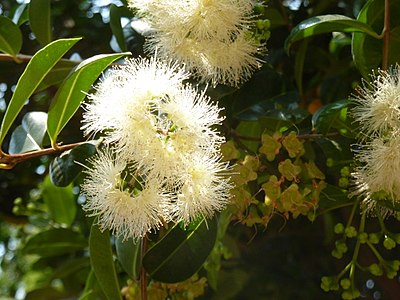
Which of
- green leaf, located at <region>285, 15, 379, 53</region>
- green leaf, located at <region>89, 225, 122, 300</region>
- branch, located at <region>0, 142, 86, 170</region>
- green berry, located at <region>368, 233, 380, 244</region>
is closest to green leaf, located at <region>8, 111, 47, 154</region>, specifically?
branch, located at <region>0, 142, 86, 170</region>

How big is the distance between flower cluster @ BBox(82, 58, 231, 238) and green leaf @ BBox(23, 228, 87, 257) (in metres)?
0.75

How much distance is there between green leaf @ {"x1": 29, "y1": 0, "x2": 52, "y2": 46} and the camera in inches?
49.7

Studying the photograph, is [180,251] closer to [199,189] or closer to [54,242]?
[199,189]

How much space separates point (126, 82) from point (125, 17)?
1.35ft

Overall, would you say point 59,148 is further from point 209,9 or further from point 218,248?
point 218,248

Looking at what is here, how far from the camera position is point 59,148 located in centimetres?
105

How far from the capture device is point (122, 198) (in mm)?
922

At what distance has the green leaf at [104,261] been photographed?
1086mm

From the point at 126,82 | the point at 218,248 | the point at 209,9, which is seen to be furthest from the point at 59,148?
the point at 218,248

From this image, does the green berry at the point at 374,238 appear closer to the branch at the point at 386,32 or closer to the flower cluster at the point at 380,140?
the flower cluster at the point at 380,140

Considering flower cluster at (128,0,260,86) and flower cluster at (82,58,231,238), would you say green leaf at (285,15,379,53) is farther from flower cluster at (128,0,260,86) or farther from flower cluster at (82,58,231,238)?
flower cluster at (82,58,231,238)

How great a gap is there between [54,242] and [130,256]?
1.65 feet

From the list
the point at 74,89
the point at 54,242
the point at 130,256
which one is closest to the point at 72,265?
the point at 54,242

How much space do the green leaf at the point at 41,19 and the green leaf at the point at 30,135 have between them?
0.18 m
